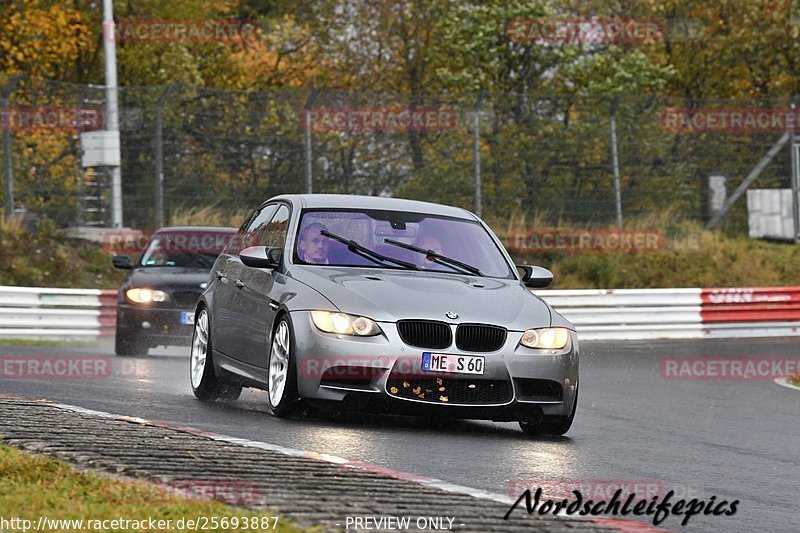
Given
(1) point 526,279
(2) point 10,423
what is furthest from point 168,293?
(2) point 10,423

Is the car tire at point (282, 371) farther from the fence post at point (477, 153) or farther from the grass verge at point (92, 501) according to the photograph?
the fence post at point (477, 153)

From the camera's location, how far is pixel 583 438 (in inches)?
425

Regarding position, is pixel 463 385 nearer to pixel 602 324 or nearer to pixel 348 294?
pixel 348 294

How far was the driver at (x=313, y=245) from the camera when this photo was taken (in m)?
11.1

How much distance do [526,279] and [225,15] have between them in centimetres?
3593

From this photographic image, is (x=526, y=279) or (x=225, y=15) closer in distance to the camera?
(x=526, y=279)

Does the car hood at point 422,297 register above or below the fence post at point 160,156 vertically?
below

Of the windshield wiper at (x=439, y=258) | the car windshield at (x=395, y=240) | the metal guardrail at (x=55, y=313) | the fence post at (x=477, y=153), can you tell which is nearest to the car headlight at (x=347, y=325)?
the car windshield at (x=395, y=240)

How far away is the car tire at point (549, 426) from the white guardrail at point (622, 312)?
14113 millimetres

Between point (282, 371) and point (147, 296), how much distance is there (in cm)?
846

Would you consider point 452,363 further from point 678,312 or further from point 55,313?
point 678,312

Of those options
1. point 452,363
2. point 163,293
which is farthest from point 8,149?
point 452,363

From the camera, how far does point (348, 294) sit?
10234 millimetres

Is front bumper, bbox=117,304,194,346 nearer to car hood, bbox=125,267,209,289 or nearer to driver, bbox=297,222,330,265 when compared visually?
car hood, bbox=125,267,209,289
